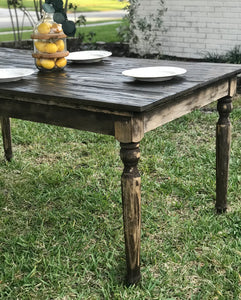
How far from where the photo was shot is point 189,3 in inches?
256

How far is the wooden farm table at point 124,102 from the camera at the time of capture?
183 centimetres

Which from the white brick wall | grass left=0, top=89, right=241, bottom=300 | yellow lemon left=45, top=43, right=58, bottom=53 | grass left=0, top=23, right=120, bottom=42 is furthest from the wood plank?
grass left=0, top=23, right=120, bottom=42

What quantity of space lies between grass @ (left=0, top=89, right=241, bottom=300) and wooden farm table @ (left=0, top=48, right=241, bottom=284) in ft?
0.82

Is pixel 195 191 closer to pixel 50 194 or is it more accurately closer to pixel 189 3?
pixel 50 194

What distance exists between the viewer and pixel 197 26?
6.53 m

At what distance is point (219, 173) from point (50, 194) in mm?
1133

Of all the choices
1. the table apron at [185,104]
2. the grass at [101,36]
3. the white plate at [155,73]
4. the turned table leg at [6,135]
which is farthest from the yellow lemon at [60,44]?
the grass at [101,36]

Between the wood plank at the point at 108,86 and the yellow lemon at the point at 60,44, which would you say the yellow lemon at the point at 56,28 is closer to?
the yellow lemon at the point at 60,44

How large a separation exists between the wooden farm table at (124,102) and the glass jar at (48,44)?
0.22 ft

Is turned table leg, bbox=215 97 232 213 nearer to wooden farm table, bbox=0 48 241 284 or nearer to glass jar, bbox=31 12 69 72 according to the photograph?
wooden farm table, bbox=0 48 241 284

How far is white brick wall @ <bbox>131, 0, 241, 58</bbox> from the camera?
20.5ft

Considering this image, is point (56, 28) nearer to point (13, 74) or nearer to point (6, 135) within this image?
point (13, 74)

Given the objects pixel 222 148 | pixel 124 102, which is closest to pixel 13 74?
pixel 124 102

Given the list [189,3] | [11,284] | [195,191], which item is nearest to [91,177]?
[195,191]
